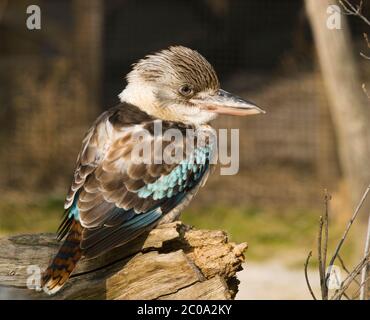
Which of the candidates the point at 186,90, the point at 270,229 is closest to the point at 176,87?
the point at 186,90

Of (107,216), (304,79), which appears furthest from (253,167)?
(107,216)

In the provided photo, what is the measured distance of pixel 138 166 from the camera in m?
5.32

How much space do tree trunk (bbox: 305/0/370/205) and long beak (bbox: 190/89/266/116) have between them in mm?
2639

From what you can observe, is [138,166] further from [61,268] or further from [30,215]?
[30,215]

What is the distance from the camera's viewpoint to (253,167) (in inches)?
497

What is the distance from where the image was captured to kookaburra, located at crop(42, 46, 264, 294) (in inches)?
199

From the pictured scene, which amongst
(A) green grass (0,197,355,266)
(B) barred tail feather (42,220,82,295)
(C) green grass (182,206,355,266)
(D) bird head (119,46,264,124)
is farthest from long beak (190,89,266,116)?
(A) green grass (0,197,355,266)

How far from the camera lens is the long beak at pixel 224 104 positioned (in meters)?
5.95

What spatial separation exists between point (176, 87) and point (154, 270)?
1361 millimetres

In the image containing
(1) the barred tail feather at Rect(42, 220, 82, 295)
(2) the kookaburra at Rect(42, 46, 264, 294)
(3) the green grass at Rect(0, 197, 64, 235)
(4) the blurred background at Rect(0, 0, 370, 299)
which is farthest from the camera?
(3) the green grass at Rect(0, 197, 64, 235)

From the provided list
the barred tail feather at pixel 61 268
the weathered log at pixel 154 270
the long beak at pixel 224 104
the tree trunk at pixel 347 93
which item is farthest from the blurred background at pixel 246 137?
the barred tail feather at pixel 61 268

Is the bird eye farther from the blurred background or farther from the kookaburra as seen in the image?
the blurred background

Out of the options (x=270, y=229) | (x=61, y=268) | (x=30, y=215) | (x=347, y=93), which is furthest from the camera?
(x=30, y=215)

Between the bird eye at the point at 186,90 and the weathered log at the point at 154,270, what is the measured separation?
102 centimetres
